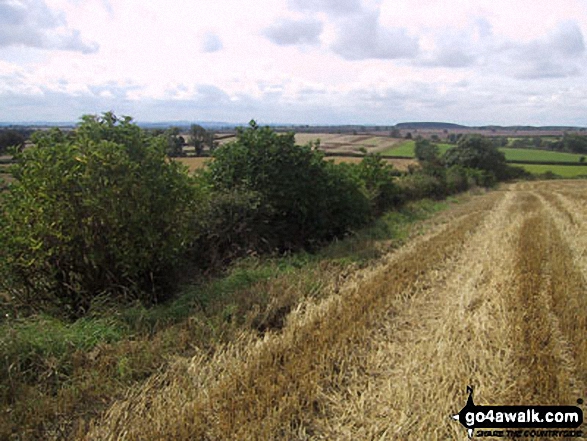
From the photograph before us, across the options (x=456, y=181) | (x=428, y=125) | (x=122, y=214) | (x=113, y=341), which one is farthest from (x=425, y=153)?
(x=428, y=125)

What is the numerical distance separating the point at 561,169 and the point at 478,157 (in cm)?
1863

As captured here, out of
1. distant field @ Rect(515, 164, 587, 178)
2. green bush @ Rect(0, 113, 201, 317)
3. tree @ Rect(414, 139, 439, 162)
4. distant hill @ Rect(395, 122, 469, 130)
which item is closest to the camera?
green bush @ Rect(0, 113, 201, 317)

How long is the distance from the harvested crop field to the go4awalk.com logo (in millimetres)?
116

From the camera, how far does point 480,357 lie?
179 inches

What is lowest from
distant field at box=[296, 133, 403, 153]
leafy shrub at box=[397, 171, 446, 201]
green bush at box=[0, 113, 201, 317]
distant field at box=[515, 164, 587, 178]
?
distant field at box=[515, 164, 587, 178]

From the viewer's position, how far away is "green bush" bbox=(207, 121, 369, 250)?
32.8 ft

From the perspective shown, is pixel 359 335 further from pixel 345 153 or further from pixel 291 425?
pixel 345 153

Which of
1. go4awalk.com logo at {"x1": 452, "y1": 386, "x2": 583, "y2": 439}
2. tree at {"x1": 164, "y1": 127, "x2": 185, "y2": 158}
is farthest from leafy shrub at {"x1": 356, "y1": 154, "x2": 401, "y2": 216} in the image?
go4awalk.com logo at {"x1": 452, "y1": 386, "x2": 583, "y2": 439}

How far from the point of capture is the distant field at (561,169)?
55975mm

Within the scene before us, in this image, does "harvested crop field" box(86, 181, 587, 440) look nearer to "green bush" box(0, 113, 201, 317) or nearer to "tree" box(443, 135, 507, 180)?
"green bush" box(0, 113, 201, 317)

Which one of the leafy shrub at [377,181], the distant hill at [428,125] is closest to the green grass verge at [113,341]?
the leafy shrub at [377,181]

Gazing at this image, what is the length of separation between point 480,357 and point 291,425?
97.0 inches

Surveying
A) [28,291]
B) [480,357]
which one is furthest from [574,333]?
[28,291]

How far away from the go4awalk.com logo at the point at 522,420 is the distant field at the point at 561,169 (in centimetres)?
6280
